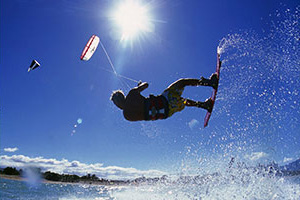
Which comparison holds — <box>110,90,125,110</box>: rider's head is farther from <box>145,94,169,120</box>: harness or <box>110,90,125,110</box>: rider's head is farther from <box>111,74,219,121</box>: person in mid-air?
<box>145,94,169,120</box>: harness

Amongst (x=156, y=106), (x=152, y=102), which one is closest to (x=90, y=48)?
(x=152, y=102)

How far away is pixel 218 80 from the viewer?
663 centimetres

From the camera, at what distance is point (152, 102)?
245 inches

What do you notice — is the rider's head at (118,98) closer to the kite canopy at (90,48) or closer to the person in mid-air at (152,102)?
the person in mid-air at (152,102)

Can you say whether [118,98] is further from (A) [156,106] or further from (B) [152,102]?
(A) [156,106]

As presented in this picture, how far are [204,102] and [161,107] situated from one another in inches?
58.1

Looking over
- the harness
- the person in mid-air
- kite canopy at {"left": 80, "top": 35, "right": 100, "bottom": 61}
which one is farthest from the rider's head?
kite canopy at {"left": 80, "top": 35, "right": 100, "bottom": 61}

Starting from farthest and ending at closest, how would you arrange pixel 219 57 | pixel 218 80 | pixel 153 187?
1. pixel 153 187
2. pixel 219 57
3. pixel 218 80

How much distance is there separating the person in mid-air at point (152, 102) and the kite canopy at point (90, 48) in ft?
11.8

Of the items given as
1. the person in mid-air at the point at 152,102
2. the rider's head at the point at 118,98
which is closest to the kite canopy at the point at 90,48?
the rider's head at the point at 118,98

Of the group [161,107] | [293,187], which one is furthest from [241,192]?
[161,107]

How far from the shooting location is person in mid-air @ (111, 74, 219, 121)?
6.21 meters

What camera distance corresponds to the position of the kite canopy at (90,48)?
9164 millimetres

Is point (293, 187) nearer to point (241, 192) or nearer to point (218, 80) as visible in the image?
point (241, 192)
